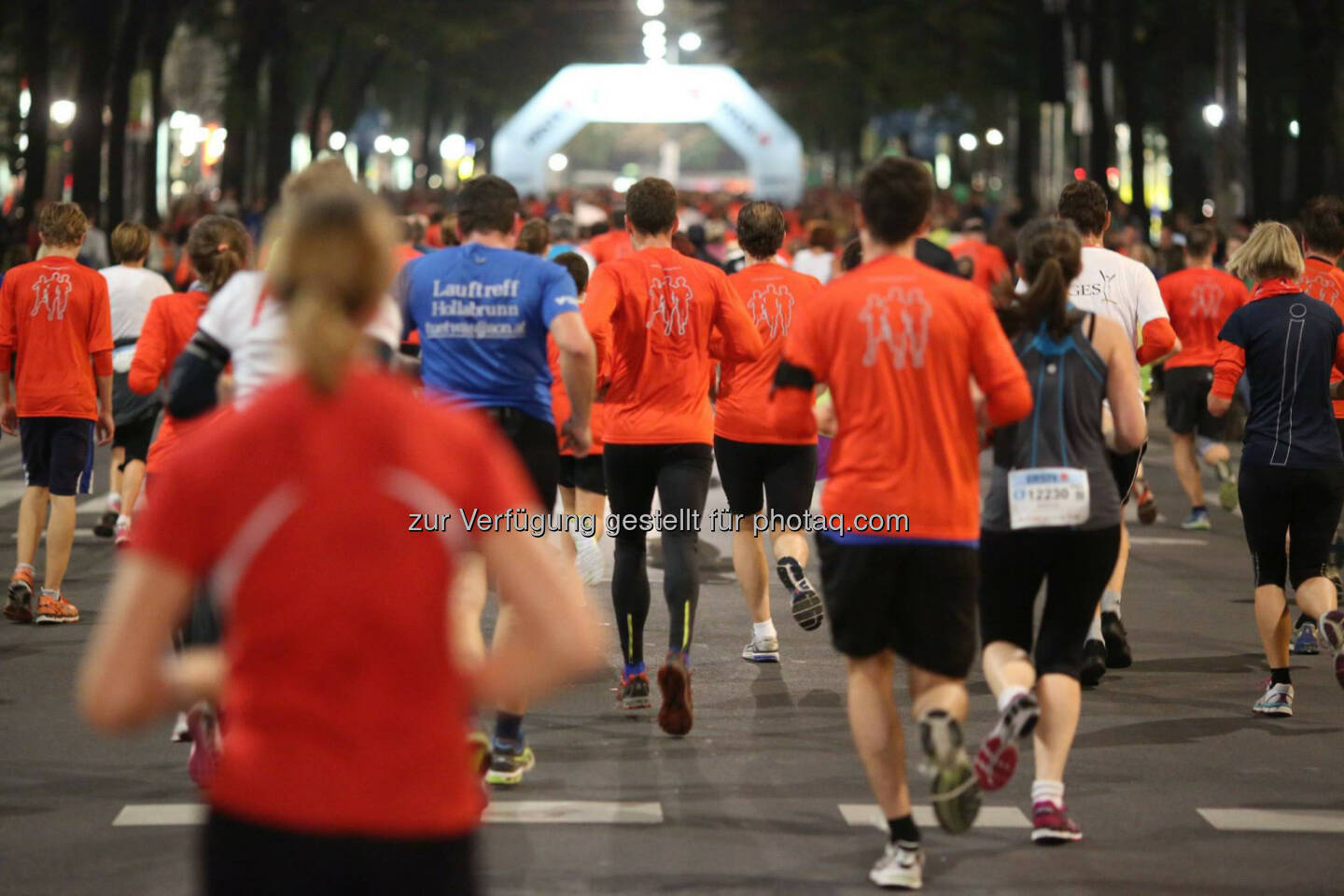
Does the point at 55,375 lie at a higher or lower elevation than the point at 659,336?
lower

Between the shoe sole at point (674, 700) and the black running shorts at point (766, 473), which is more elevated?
the black running shorts at point (766, 473)

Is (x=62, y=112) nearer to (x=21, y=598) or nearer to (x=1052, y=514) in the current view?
(x=21, y=598)

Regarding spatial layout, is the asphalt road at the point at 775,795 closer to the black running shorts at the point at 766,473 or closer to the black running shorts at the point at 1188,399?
the black running shorts at the point at 766,473

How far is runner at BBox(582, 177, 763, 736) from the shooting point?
316 inches

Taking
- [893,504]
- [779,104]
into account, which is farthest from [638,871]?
[779,104]

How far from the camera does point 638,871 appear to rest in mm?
5980

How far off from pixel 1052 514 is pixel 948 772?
1.27 m

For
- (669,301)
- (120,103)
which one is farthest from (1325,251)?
(120,103)

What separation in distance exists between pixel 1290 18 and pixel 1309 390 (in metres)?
33.2

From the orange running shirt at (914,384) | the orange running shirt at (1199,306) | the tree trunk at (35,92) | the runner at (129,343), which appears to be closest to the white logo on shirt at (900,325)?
the orange running shirt at (914,384)

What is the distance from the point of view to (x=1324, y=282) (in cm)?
962

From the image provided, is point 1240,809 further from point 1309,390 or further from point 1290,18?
point 1290,18

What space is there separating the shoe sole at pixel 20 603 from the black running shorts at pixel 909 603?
19.3 feet

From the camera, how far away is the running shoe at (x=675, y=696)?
7.74 m
